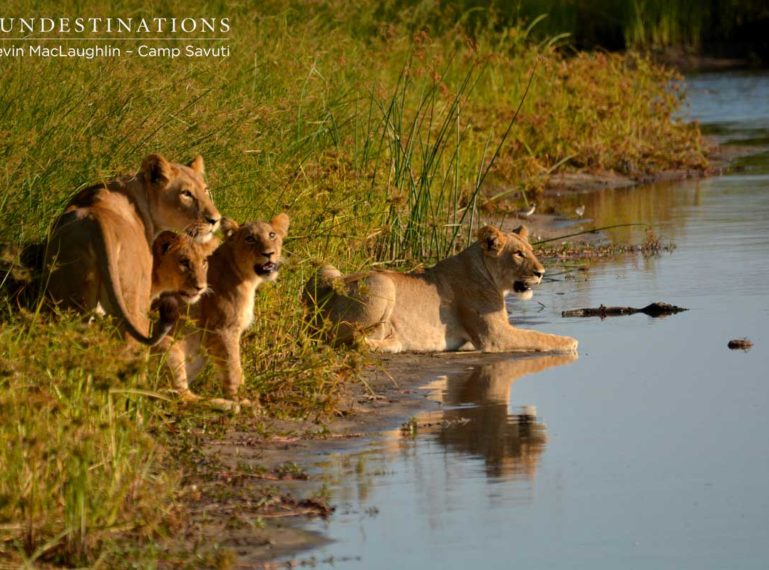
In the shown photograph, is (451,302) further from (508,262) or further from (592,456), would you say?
(592,456)

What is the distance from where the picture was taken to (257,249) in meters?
8.70

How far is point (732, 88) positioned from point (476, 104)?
13160mm

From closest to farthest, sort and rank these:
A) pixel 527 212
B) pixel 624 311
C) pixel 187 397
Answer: pixel 187 397
pixel 624 311
pixel 527 212

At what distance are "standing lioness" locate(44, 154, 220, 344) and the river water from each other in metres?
1.22

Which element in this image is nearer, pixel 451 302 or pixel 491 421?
pixel 491 421

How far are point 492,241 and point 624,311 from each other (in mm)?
1189

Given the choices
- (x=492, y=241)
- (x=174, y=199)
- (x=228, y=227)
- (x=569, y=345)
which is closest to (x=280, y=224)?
(x=228, y=227)

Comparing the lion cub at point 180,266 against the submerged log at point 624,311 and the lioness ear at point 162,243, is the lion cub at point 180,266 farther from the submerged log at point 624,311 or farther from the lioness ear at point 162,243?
the submerged log at point 624,311

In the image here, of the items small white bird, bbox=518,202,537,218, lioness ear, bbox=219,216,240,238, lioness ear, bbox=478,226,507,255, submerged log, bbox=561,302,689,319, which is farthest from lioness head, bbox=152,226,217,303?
small white bird, bbox=518,202,537,218

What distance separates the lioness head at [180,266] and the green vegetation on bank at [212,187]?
49 cm

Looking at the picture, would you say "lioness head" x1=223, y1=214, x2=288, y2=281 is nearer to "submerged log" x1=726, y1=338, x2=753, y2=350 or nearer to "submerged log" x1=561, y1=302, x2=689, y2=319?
"submerged log" x1=726, y1=338, x2=753, y2=350

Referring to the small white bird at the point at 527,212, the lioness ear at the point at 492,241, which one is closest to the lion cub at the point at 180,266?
the lioness ear at the point at 492,241

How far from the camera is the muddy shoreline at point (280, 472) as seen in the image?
630 centimetres

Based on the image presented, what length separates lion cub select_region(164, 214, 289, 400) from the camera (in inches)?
332
